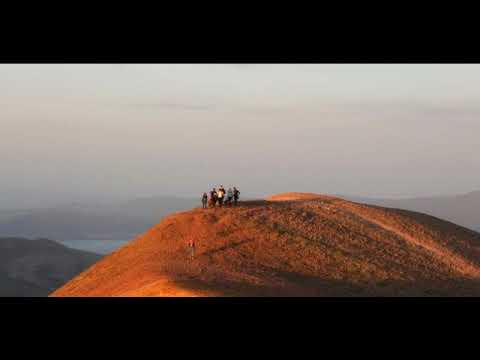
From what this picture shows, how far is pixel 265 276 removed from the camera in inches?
1267

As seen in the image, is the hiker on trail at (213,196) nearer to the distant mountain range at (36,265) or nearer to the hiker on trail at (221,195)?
the hiker on trail at (221,195)

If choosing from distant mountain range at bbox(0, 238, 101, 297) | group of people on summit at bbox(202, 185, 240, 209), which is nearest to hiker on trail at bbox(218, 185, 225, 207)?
group of people on summit at bbox(202, 185, 240, 209)

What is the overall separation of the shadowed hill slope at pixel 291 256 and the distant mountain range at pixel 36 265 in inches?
2069

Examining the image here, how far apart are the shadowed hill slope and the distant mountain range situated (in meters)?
52.6

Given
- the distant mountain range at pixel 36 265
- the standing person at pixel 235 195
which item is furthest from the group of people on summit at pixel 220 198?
the distant mountain range at pixel 36 265

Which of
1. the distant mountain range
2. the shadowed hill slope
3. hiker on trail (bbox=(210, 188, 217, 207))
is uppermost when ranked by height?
hiker on trail (bbox=(210, 188, 217, 207))

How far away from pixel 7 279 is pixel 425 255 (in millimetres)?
69636

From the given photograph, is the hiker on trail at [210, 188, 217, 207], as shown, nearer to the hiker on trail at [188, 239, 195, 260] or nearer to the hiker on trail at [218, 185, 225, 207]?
the hiker on trail at [218, 185, 225, 207]

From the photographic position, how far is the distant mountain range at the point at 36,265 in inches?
3644

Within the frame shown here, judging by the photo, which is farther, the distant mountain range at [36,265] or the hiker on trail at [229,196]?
the distant mountain range at [36,265]

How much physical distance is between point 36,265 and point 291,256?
76.7 meters

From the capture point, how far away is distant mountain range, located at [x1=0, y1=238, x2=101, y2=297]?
304ft
